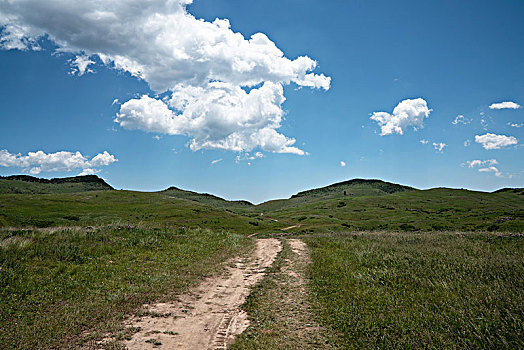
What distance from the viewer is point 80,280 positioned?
39.7 feet

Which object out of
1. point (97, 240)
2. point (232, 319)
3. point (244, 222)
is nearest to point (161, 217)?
point (244, 222)

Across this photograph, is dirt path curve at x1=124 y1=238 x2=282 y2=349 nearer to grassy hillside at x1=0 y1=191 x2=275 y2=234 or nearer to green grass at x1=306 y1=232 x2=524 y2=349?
green grass at x1=306 y1=232 x2=524 y2=349

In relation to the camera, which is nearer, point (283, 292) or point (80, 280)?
point (283, 292)

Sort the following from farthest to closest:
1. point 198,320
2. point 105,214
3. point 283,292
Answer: point 105,214
point 283,292
point 198,320

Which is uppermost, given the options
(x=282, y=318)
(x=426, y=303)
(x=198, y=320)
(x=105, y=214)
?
(x=105, y=214)

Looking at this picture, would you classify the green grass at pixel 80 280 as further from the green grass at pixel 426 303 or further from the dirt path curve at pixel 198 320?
the green grass at pixel 426 303

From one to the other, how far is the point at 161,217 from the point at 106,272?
179ft

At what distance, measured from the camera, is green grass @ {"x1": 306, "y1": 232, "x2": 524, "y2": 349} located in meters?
6.70

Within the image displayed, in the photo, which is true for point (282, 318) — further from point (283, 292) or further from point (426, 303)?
point (426, 303)

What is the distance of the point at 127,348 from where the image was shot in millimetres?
7016

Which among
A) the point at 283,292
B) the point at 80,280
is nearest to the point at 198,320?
the point at 283,292

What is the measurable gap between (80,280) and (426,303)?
43.2 ft

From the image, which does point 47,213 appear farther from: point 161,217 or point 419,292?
point 419,292

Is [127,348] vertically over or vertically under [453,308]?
under
